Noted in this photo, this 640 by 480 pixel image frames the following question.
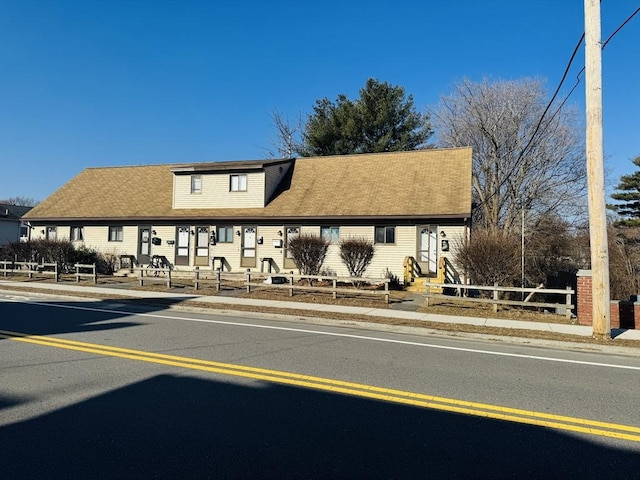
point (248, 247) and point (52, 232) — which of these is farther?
point (52, 232)

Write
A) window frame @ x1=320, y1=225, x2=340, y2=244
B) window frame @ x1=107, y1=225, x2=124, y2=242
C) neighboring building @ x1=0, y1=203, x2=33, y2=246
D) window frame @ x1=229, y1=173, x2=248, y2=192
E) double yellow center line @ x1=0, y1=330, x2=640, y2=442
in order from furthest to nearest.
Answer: neighboring building @ x1=0, y1=203, x2=33, y2=246 < window frame @ x1=107, y1=225, x2=124, y2=242 < window frame @ x1=229, y1=173, x2=248, y2=192 < window frame @ x1=320, y1=225, x2=340, y2=244 < double yellow center line @ x1=0, y1=330, x2=640, y2=442

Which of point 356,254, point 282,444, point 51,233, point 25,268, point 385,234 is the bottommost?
point 282,444

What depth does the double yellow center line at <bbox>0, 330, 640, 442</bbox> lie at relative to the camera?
458 centimetres

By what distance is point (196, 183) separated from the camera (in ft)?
80.0

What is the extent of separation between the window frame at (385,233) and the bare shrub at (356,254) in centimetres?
196

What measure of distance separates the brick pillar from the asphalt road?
299cm

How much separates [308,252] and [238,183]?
7505 mm

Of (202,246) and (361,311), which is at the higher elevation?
(202,246)

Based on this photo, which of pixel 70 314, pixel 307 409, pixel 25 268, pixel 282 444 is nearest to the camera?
pixel 282 444

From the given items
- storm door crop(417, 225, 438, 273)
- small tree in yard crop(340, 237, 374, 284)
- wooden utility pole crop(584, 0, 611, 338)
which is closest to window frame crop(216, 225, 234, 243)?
small tree in yard crop(340, 237, 374, 284)

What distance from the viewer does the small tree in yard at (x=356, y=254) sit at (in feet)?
59.8

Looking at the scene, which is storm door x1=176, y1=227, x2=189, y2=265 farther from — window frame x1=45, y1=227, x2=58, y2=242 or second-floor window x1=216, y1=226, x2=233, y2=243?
window frame x1=45, y1=227, x2=58, y2=242

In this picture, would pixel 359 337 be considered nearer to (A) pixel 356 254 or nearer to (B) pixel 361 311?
(B) pixel 361 311

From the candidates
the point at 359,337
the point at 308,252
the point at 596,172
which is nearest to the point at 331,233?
the point at 308,252
